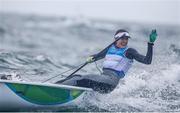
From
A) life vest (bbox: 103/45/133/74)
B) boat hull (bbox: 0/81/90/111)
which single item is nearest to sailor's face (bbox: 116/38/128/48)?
life vest (bbox: 103/45/133/74)

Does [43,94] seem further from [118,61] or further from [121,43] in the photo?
[121,43]

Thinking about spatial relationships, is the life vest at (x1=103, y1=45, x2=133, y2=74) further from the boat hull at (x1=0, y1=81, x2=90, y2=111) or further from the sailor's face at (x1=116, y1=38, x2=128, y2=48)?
the boat hull at (x1=0, y1=81, x2=90, y2=111)

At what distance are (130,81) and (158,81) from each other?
81 centimetres

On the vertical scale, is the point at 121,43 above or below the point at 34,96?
above

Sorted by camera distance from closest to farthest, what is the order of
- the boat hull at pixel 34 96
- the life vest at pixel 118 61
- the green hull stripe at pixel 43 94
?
the boat hull at pixel 34 96 → the green hull stripe at pixel 43 94 → the life vest at pixel 118 61

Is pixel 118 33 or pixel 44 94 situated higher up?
pixel 118 33

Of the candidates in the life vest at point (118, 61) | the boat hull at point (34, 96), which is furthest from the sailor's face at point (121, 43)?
the boat hull at point (34, 96)

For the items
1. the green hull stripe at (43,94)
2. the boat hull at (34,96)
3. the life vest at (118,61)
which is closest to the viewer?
the boat hull at (34,96)

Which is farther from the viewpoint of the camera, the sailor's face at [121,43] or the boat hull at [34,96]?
the sailor's face at [121,43]

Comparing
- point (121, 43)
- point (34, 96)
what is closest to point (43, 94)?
point (34, 96)

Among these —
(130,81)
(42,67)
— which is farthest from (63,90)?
(42,67)

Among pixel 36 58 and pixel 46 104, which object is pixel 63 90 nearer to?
pixel 46 104

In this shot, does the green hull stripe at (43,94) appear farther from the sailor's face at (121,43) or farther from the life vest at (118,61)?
the sailor's face at (121,43)

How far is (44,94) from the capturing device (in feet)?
31.8
